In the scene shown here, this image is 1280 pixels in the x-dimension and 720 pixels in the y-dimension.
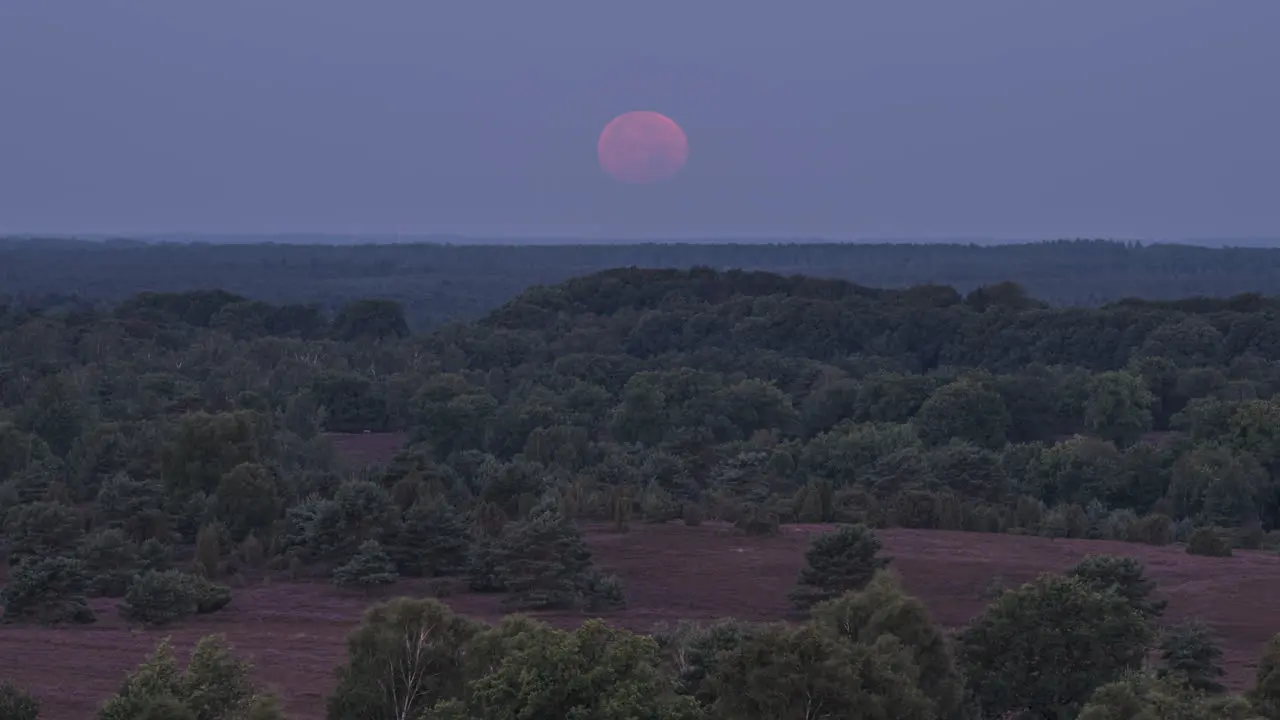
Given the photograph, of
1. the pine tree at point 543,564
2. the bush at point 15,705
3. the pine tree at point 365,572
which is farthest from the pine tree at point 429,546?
the bush at point 15,705

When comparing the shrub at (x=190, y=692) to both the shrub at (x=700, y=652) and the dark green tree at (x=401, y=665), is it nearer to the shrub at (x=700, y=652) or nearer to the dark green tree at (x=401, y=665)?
the dark green tree at (x=401, y=665)

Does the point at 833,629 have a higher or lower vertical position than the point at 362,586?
higher

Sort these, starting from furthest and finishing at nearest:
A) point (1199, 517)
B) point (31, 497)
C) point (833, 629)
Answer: point (1199, 517)
point (31, 497)
point (833, 629)

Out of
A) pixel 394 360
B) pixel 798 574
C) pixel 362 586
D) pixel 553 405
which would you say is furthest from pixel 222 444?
pixel 394 360

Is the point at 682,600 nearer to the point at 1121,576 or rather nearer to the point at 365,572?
the point at 365,572

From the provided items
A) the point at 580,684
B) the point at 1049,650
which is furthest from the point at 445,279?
the point at 580,684

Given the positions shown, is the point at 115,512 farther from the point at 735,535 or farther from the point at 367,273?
the point at 367,273
